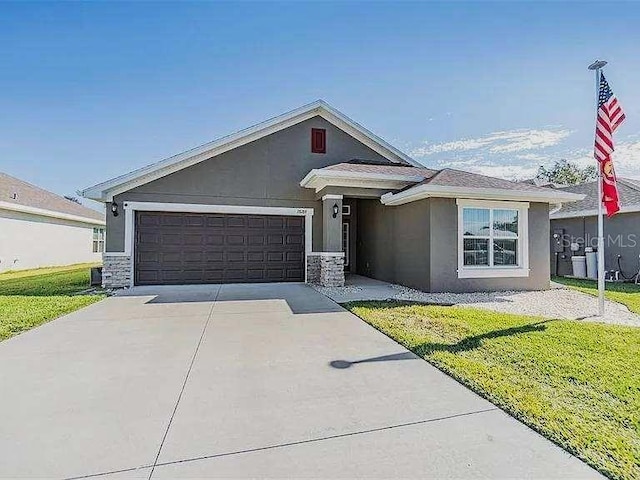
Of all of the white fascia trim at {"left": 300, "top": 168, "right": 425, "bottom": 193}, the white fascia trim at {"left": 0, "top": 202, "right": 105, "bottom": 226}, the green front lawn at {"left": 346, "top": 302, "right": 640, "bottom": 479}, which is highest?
the white fascia trim at {"left": 300, "top": 168, "right": 425, "bottom": 193}

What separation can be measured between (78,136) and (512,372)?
85.2ft

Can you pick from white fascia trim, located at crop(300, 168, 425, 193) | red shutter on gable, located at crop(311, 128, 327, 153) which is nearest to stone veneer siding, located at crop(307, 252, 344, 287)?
white fascia trim, located at crop(300, 168, 425, 193)

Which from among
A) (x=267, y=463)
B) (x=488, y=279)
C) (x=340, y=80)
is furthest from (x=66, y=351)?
(x=340, y=80)

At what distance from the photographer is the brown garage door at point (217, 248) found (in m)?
11.9

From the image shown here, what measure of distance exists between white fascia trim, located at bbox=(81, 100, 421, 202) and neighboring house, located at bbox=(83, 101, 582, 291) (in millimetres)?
36

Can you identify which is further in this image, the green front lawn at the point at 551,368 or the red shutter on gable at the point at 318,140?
the red shutter on gable at the point at 318,140

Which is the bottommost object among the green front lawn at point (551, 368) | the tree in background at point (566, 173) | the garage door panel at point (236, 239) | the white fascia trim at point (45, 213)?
the green front lawn at point (551, 368)

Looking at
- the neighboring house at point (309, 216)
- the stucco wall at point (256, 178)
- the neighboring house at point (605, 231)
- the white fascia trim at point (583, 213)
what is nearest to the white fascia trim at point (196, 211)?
the neighboring house at point (309, 216)

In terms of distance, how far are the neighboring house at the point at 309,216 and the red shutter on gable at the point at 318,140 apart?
0.04 meters

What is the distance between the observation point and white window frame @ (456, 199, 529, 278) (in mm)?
10086

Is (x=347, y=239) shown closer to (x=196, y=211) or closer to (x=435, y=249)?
(x=435, y=249)

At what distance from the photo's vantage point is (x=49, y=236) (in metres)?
19.8

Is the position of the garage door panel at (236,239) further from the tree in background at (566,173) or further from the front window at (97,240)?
the tree in background at (566,173)

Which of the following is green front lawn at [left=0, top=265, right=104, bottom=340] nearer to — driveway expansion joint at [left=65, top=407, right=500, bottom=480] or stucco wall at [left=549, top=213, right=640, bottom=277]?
A: driveway expansion joint at [left=65, top=407, right=500, bottom=480]
